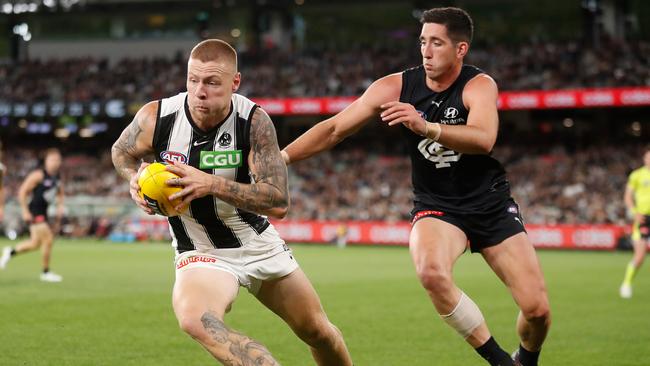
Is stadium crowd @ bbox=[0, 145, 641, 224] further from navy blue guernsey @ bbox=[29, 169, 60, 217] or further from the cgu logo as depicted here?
the cgu logo

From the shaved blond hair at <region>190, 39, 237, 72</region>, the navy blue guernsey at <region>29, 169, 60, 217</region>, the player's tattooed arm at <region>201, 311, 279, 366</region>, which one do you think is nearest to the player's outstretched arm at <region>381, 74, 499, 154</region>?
the shaved blond hair at <region>190, 39, 237, 72</region>

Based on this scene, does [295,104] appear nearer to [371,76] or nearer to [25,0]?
[371,76]

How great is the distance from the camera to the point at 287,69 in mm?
46000

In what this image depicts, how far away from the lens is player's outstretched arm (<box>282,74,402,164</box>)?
7098 mm

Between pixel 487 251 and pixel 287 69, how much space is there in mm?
39366

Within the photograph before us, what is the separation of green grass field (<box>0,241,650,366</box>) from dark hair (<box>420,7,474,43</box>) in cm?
333

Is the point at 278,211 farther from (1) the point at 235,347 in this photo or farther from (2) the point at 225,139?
(1) the point at 235,347

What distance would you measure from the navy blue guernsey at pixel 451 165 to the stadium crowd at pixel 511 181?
28.3 m

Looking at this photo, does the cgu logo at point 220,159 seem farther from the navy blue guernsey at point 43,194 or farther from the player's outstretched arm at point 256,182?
the navy blue guernsey at point 43,194

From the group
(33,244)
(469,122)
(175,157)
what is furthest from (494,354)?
(33,244)

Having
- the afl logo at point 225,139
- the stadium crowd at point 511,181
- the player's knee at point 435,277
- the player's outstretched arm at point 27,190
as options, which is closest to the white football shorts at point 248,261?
the afl logo at point 225,139

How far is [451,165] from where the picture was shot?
7250mm

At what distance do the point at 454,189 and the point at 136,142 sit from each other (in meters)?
2.59

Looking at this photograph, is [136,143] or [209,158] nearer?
[209,158]
